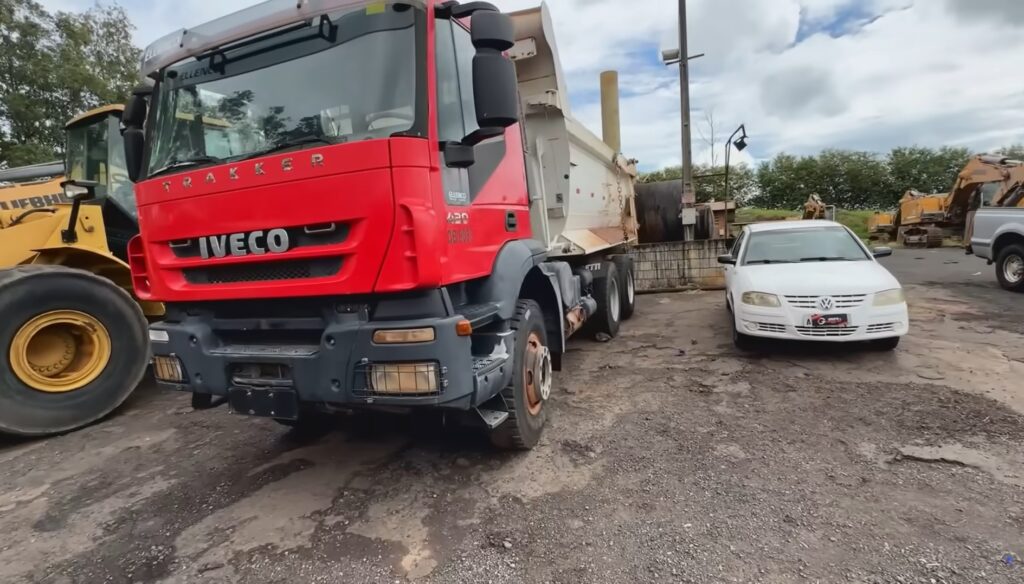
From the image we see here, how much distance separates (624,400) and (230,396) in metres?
3.04

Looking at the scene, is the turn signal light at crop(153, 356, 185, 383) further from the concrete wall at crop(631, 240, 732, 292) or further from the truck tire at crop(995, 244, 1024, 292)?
the truck tire at crop(995, 244, 1024, 292)

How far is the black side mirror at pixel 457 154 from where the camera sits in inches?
110

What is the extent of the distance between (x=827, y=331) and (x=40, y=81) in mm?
25600

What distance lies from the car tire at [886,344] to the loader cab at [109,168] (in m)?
7.96

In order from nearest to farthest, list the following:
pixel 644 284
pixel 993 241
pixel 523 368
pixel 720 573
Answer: pixel 720 573
pixel 523 368
pixel 993 241
pixel 644 284

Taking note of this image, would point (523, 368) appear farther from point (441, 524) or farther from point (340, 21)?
point (340, 21)

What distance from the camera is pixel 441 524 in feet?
9.34

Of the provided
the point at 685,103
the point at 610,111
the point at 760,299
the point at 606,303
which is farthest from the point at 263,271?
the point at 685,103

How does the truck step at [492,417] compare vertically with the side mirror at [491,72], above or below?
below

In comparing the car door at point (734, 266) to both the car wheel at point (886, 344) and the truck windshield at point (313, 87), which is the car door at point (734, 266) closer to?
the car wheel at point (886, 344)

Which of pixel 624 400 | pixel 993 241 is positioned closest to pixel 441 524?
pixel 624 400

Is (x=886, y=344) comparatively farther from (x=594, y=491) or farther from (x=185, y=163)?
(x=185, y=163)

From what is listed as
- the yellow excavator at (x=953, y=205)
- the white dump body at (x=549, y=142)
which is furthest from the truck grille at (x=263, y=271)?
the yellow excavator at (x=953, y=205)

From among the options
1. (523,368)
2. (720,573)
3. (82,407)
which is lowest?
(720,573)
